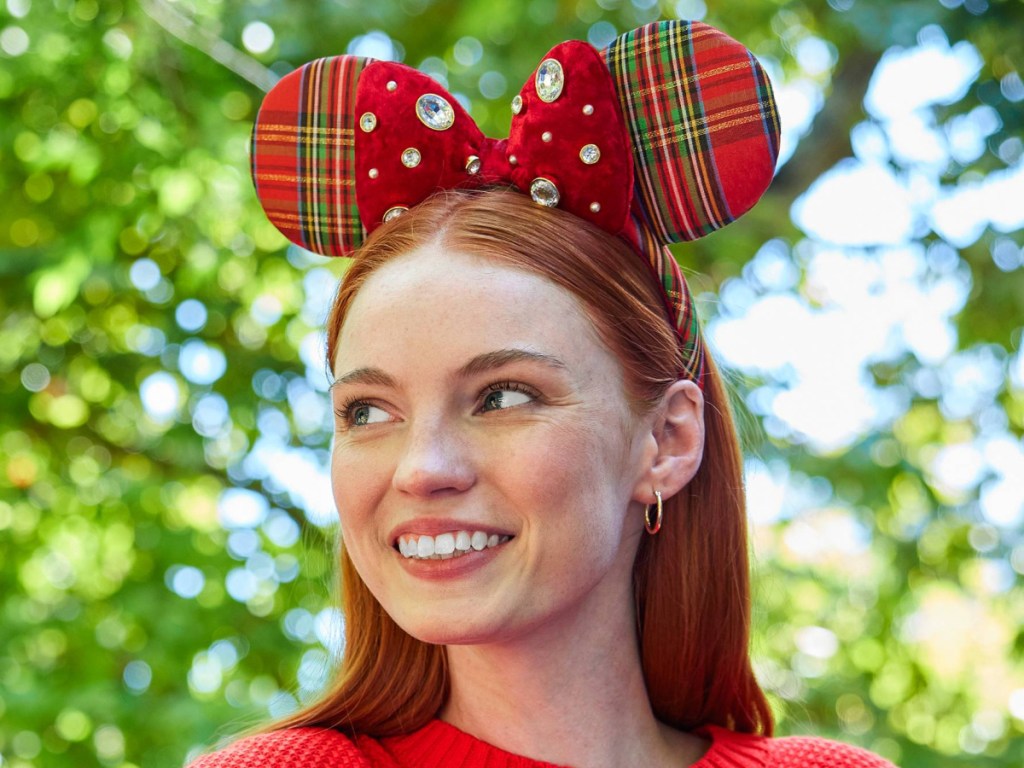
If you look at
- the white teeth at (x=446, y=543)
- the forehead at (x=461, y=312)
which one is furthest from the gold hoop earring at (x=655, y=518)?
the white teeth at (x=446, y=543)

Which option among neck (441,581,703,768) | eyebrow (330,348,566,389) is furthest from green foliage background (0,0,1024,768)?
eyebrow (330,348,566,389)

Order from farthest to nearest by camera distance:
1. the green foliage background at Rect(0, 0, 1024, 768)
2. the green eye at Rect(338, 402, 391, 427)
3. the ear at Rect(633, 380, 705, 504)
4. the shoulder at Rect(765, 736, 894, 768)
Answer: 1. the green foliage background at Rect(0, 0, 1024, 768)
2. the shoulder at Rect(765, 736, 894, 768)
3. the ear at Rect(633, 380, 705, 504)
4. the green eye at Rect(338, 402, 391, 427)

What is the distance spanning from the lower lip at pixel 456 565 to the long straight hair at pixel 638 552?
0.29m

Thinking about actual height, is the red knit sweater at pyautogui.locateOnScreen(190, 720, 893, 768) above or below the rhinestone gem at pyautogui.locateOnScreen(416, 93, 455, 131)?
below

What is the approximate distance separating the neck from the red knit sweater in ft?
0.09

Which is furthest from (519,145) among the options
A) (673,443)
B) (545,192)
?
(673,443)

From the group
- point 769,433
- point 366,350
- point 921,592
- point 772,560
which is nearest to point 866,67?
point 769,433

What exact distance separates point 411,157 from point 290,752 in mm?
796

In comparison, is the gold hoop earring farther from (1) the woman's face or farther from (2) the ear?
(1) the woman's face

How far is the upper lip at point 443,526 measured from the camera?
1581 millimetres

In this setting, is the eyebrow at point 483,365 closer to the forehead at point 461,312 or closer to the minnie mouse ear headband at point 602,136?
the forehead at point 461,312

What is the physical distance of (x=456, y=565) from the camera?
5.24 ft

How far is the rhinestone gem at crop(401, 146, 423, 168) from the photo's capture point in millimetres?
1770

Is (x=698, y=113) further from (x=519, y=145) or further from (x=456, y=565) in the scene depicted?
(x=456, y=565)
